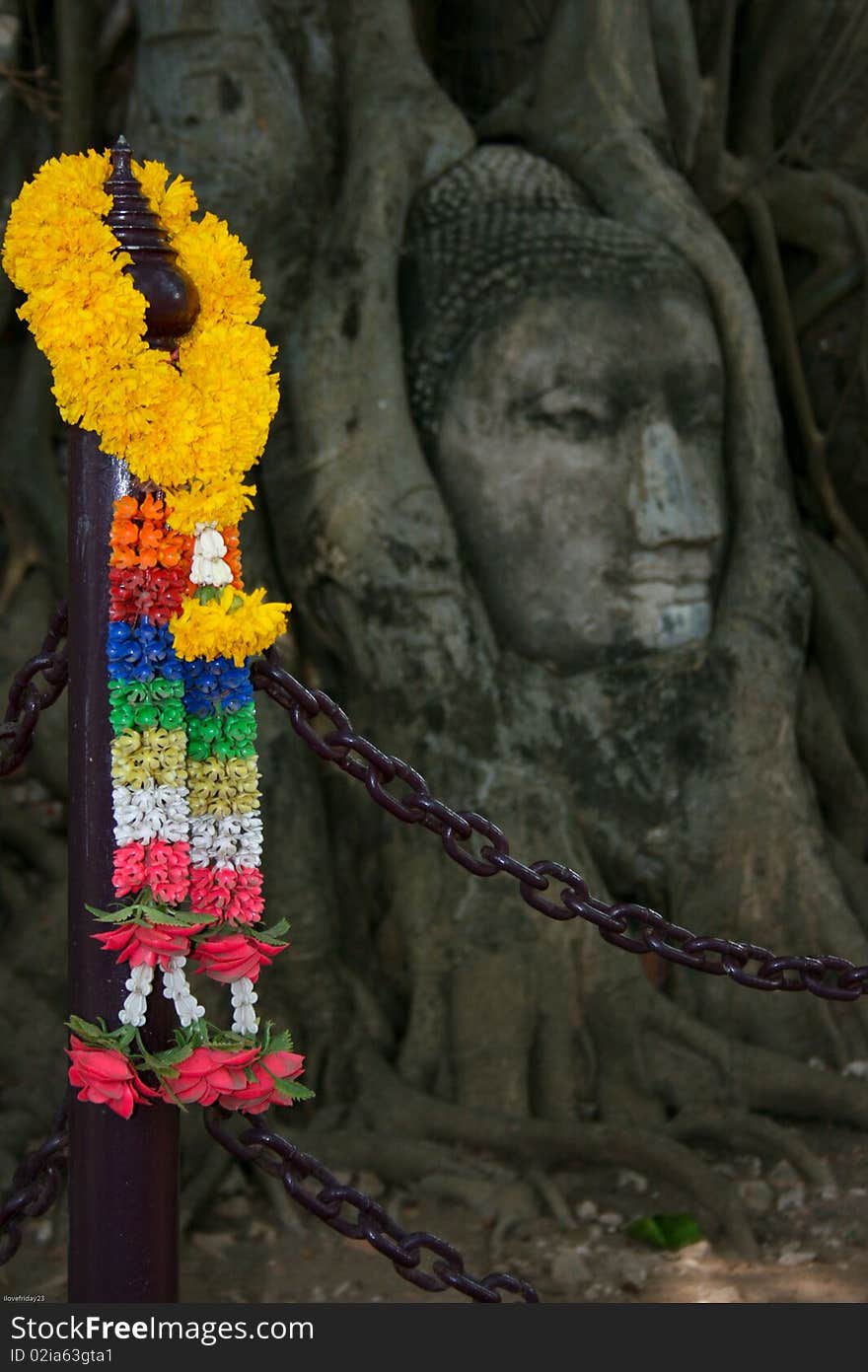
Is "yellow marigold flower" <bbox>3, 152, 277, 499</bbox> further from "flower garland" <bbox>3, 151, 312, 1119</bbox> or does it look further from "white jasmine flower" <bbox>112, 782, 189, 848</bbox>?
"white jasmine flower" <bbox>112, 782, 189, 848</bbox>

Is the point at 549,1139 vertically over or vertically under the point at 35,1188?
over

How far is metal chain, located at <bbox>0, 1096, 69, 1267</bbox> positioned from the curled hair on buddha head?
2.27 m

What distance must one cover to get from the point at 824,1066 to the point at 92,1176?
247 centimetres

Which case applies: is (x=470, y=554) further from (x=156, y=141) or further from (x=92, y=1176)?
(x=92, y=1176)

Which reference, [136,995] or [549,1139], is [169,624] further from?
[549,1139]

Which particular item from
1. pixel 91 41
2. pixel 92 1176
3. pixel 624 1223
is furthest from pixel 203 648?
pixel 91 41

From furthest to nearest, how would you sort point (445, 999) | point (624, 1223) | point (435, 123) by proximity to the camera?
point (435, 123), point (445, 999), point (624, 1223)

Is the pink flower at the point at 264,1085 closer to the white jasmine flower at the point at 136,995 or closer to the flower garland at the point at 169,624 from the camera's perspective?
the flower garland at the point at 169,624

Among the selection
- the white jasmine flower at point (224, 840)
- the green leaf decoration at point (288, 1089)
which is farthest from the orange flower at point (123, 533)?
the green leaf decoration at point (288, 1089)

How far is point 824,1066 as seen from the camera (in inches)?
158

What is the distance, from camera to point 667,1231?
135 inches

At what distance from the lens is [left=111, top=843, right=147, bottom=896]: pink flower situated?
1.89 meters

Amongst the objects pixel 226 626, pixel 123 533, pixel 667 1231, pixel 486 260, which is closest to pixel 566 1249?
pixel 667 1231

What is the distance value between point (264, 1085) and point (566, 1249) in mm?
1662
